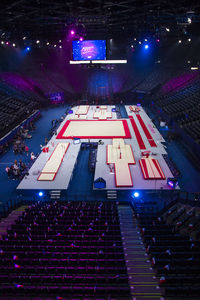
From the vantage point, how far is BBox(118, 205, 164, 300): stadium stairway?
23.9 feet

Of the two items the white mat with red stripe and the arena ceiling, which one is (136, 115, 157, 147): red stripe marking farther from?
the arena ceiling

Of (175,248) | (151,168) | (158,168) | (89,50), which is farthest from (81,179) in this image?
(89,50)

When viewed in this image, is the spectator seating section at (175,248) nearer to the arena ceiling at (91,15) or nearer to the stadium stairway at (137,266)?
the stadium stairway at (137,266)

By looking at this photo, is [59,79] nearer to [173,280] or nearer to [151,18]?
[151,18]

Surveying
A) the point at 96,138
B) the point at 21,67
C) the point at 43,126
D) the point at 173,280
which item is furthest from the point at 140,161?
the point at 21,67

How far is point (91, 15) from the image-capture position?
22.2 meters

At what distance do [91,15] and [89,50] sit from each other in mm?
7707

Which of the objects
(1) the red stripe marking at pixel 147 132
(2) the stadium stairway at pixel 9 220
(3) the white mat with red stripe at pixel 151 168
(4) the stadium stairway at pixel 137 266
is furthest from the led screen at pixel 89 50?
(4) the stadium stairway at pixel 137 266

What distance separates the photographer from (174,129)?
87.1 feet

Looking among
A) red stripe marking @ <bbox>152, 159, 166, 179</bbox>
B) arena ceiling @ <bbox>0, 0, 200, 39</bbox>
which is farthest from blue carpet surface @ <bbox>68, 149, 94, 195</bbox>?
arena ceiling @ <bbox>0, 0, 200, 39</bbox>

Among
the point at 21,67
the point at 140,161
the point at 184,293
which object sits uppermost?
the point at 21,67

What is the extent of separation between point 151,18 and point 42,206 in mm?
22739

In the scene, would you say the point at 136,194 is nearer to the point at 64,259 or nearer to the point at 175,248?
the point at 175,248

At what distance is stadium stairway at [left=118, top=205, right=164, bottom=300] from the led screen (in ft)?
79.1
